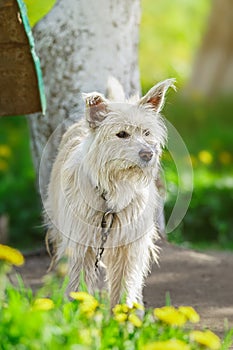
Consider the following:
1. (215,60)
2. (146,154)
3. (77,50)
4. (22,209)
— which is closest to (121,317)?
(146,154)

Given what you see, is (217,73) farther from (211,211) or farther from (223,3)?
(211,211)

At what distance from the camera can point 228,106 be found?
1742cm

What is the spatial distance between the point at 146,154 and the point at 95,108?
438 millimetres

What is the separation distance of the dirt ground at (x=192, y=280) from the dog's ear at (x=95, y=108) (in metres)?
1.46

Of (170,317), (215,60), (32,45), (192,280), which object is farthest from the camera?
(215,60)

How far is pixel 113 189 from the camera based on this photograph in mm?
5059

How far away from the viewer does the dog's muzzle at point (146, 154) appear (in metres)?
4.71

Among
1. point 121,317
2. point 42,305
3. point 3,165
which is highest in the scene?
point 42,305

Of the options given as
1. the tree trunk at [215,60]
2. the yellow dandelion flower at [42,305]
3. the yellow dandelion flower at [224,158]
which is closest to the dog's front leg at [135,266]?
the yellow dandelion flower at [42,305]

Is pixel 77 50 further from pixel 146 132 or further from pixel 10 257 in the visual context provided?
pixel 10 257

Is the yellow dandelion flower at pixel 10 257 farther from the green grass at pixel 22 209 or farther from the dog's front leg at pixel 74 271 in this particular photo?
the green grass at pixel 22 209

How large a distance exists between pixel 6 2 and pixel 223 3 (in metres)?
12.4

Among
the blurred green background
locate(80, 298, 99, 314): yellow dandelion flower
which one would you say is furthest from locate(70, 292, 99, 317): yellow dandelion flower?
the blurred green background

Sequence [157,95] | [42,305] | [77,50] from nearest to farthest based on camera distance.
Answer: [42,305] < [157,95] < [77,50]
